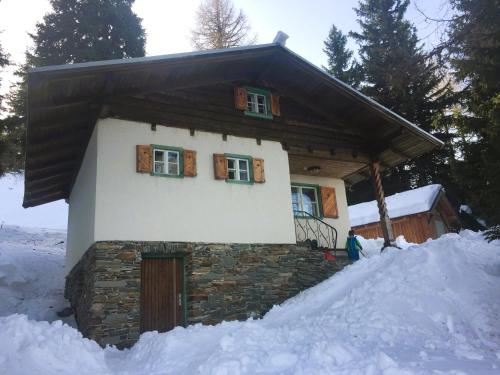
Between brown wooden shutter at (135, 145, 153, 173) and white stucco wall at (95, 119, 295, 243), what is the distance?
123 millimetres

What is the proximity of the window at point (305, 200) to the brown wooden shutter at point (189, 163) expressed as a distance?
498 cm

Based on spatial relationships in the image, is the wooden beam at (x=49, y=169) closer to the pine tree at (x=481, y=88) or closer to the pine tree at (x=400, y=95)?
the pine tree at (x=481, y=88)

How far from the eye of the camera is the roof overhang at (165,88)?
29.7ft

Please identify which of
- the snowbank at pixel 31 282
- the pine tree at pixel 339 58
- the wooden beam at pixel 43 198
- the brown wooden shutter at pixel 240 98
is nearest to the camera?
the snowbank at pixel 31 282

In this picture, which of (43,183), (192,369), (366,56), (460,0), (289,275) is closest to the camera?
(192,369)

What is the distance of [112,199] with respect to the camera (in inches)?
365

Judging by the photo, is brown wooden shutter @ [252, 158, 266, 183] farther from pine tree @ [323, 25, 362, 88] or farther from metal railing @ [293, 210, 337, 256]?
pine tree @ [323, 25, 362, 88]

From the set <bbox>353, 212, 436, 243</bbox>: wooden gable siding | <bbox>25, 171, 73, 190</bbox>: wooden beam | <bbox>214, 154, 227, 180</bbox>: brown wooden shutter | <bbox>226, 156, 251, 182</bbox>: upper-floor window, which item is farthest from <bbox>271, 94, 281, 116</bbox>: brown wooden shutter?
<bbox>353, 212, 436, 243</bbox>: wooden gable siding

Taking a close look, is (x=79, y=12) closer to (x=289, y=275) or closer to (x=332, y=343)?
(x=289, y=275)

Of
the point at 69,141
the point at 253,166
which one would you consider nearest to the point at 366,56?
the point at 253,166

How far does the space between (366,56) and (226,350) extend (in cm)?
2897

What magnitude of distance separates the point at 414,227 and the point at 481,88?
682 inches

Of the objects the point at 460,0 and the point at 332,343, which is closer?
the point at 332,343

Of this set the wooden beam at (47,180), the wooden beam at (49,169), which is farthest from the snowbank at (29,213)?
the wooden beam at (49,169)
